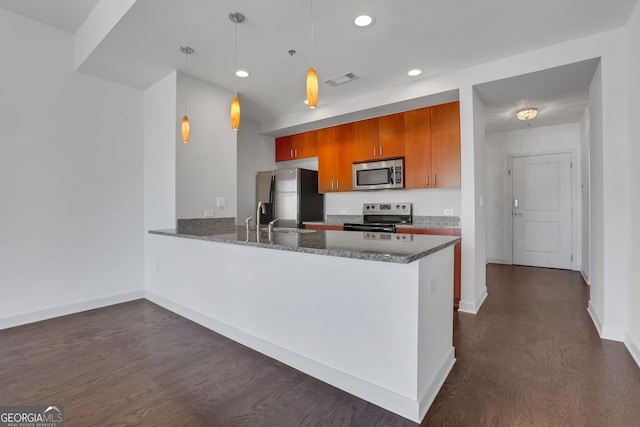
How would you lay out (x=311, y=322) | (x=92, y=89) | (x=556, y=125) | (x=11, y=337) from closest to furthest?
(x=311, y=322), (x=11, y=337), (x=92, y=89), (x=556, y=125)

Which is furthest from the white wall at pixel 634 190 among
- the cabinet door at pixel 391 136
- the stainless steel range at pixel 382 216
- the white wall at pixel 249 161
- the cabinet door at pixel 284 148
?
the white wall at pixel 249 161

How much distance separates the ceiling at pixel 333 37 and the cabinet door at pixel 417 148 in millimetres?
507

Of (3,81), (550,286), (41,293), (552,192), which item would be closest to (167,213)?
(41,293)

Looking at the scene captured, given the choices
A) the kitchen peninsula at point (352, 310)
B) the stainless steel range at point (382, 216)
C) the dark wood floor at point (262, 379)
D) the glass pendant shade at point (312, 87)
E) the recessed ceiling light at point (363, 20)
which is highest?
the recessed ceiling light at point (363, 20)

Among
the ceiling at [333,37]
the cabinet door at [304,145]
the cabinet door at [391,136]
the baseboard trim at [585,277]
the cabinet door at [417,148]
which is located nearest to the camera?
the ceiling at [333,37]

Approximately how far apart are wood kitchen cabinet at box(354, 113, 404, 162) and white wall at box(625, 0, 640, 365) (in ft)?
6.92

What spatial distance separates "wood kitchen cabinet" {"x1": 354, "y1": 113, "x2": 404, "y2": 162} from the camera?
4.00 m

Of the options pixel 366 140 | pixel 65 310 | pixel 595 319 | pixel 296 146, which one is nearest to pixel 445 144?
pixel 366 140

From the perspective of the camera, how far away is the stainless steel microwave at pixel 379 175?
400 centimetres

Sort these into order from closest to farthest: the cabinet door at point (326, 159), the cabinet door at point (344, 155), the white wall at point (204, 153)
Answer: the white wall at point (204, 153) → the cabinet door at point (344, 155) → the cabinet door at point (326, 159)

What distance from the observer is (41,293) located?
301cm

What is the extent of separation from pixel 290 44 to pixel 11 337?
3551 millimetres

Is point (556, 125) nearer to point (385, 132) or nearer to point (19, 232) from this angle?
point (385, 132)

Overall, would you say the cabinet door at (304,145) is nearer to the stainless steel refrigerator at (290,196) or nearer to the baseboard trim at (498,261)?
the stainless steel refrigerator at (290,196)
